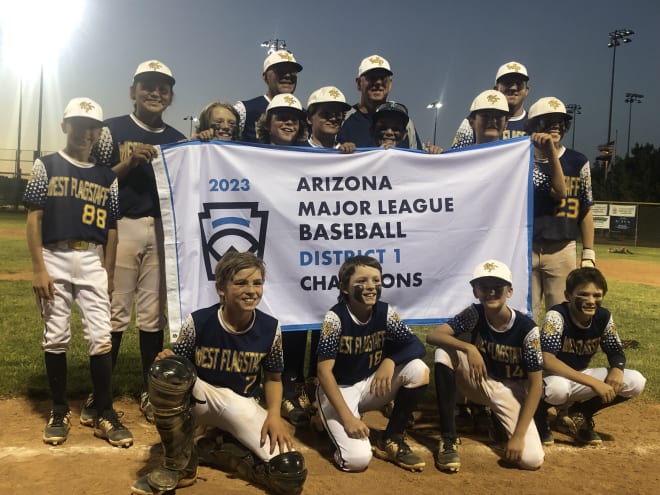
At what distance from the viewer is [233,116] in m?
4.66

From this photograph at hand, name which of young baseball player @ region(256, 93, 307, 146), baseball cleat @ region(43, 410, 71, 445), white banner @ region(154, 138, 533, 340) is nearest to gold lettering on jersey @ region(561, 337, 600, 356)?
white banner @ region(154, 138, 533, 340)

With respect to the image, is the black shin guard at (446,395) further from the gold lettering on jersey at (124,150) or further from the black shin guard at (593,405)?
the gold lettering on jersey at (124,150)

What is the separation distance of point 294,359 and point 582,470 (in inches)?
85.1

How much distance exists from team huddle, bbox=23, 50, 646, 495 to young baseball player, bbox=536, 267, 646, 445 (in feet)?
0.04

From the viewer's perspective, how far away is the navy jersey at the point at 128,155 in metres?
4.27

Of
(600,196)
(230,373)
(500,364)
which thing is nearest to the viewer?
(230,373)

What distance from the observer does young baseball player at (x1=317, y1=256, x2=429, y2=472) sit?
11.8ft

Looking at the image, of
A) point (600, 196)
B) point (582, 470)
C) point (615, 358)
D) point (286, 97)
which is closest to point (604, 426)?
point (615, 358)

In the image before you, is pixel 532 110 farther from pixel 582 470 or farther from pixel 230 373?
pixel 230 373

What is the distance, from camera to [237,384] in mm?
3506

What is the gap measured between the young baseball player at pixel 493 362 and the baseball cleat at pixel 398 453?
0.62 feet

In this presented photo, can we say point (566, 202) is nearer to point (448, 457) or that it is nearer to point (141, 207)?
point (448, 457)

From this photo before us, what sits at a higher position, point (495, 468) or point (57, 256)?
point (57, 256)

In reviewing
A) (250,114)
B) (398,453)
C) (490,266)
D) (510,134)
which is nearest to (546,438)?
(398,453)
